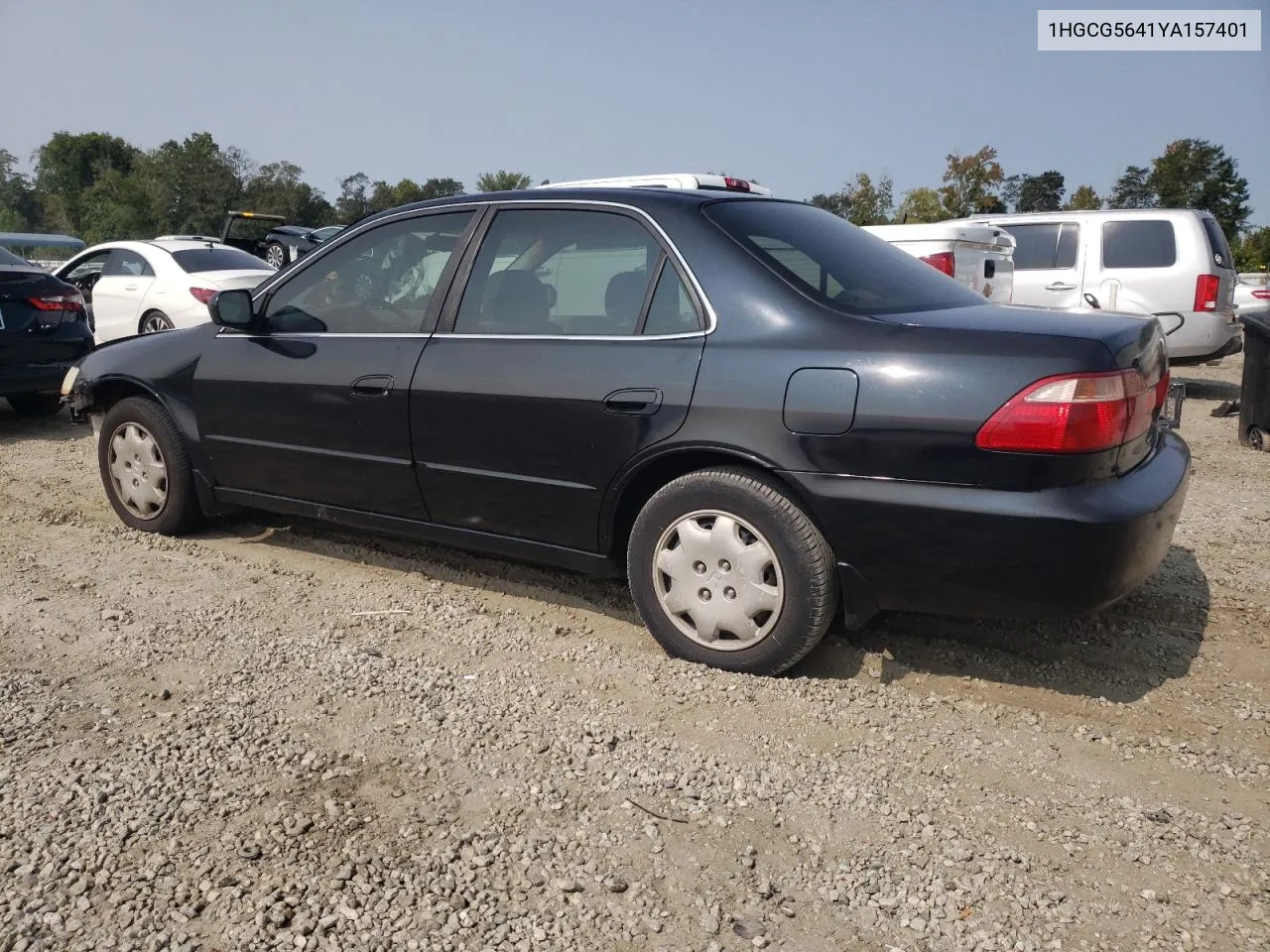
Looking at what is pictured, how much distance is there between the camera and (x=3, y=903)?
2.27 meters

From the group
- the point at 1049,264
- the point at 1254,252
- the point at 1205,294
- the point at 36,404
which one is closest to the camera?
the point at 36,404

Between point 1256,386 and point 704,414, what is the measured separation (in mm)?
6062

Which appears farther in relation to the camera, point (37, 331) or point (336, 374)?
point (37, 331)

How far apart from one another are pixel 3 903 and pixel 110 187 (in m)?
68.9

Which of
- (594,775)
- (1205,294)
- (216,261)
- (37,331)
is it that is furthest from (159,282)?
(1205,294)

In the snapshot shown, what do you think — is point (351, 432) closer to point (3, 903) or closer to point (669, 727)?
point (669, 727)

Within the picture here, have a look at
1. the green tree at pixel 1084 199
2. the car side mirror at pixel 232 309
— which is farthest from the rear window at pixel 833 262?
the green tree at pixel 1084 199

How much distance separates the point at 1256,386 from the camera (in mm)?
7445

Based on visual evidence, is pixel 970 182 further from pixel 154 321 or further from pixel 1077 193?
pixel 154 321

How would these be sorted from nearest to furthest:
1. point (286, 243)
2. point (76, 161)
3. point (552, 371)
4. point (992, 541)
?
point (992, 541) → point (552, 371) → point (286, 243) → point (76, 161)

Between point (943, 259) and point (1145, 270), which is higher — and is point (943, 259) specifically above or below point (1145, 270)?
above

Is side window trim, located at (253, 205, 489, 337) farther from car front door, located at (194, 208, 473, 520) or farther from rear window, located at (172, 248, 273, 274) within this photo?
rear window, located at (172, 248, 273, 274)

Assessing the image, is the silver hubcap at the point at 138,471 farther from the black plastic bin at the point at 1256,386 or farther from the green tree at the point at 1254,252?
the green tree at the point at 1254,252

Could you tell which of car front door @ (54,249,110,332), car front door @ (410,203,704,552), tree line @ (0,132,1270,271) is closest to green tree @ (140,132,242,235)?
tree line @ (0,132,1270,271)
